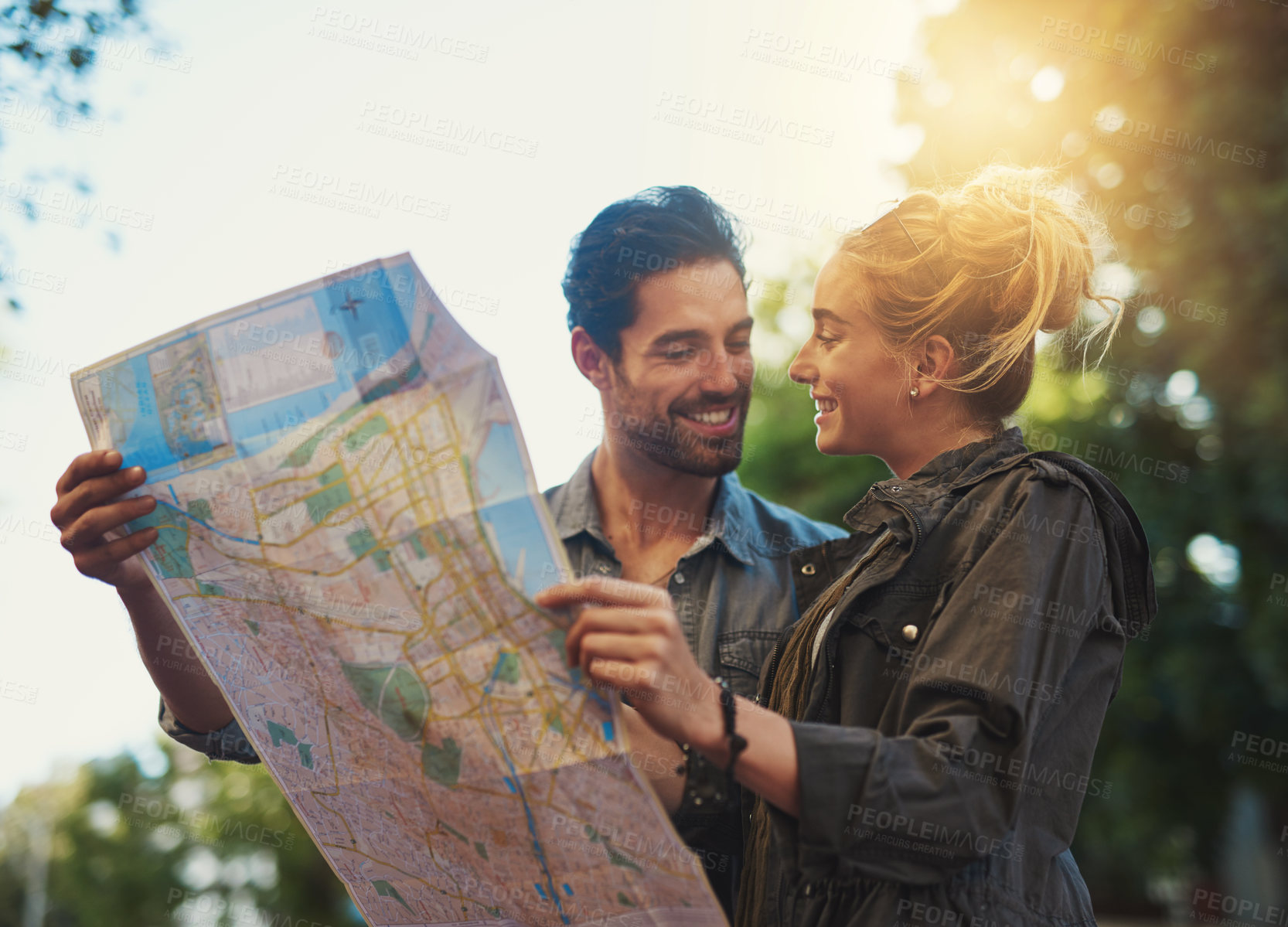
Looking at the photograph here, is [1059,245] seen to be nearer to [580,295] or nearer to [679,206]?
[679,206]

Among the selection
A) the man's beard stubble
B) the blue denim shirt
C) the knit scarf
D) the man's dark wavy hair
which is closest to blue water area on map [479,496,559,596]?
the knit scarf

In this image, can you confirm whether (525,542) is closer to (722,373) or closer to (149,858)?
(722,373)

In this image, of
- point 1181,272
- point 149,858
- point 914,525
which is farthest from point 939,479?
point 149,858

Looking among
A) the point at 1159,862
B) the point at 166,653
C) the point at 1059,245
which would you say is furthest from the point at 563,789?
the point at 1159,862

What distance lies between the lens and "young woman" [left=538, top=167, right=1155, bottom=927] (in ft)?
5.19

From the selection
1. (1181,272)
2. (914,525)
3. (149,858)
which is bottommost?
(149,858)

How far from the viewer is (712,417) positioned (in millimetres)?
3342

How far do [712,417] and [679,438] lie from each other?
131 mm

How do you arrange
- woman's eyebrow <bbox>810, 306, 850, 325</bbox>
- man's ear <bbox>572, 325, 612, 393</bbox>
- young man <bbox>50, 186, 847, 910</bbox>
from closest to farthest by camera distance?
woman's eyebrow <bbox>810, 306, 850, 325</bbox>
young man <bbox>50, 186, 847, 910</bbox>
man's ear <bbox>572, 325, 612, 393</bbox>

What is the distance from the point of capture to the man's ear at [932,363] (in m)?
2.30

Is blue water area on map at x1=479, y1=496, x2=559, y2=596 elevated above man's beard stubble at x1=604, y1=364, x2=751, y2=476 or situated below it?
above

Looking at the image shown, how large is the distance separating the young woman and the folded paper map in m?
0.16

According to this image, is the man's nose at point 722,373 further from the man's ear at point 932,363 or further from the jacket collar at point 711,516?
the man's ear at point 932,363

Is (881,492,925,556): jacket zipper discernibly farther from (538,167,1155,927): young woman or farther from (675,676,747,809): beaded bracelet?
(675,676,747,809): beaded bracelet
